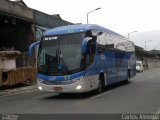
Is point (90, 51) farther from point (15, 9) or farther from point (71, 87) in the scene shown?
point (15, 9)

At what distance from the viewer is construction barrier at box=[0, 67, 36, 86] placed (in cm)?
2799

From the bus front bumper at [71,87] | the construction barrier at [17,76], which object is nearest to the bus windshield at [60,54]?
the bus front bumper at [71,87]

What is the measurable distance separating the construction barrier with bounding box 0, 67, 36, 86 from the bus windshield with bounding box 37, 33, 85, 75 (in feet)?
31.6

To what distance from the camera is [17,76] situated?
96.7ft

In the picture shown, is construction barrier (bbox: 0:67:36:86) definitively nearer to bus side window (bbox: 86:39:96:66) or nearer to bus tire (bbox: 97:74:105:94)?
bus tire (bbox: 97:74:105:94)

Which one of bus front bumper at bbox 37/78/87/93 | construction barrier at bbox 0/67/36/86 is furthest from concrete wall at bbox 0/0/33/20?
bus front bumper at bbox 37/78/87/93

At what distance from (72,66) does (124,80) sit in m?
11.3

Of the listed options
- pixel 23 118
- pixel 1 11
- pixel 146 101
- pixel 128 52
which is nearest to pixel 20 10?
pixel 1 11

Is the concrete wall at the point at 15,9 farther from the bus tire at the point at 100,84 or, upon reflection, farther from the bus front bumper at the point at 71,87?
the bus front bumper at the point at 71,87

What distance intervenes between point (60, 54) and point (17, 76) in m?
12.1

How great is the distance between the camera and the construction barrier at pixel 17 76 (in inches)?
1102

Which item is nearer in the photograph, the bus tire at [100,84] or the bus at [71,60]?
the bus at [71,60]

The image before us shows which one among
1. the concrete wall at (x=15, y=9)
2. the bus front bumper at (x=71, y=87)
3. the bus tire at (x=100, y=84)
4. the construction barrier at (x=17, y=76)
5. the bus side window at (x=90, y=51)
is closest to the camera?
the bus front bumper at (x=71, y=87)

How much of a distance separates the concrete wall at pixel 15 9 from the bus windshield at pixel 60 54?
1420cm
